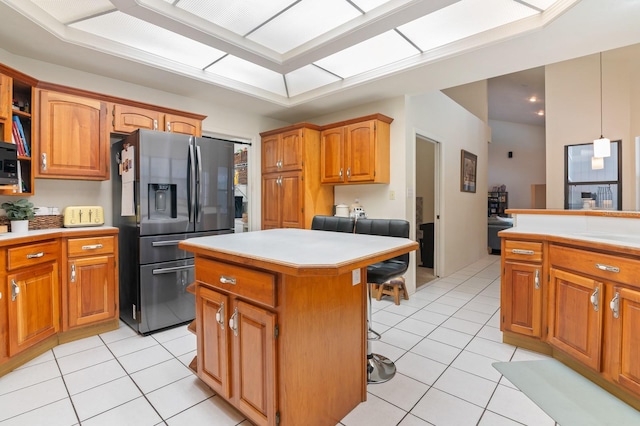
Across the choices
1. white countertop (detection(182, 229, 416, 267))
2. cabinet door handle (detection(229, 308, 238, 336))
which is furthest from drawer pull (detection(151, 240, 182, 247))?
cabinet door handle (detection(229, 308, 238, 336))

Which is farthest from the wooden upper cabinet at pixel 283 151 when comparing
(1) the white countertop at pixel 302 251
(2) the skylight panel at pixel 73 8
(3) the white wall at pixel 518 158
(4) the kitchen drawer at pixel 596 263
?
(3) the white wall at pixel 518 158

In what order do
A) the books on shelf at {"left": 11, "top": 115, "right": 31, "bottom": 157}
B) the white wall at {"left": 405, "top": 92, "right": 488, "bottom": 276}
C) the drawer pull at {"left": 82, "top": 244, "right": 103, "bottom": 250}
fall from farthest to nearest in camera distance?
the white wall at {"left": 405, "top": 92, "right": 488, "bottom": 276} → the drawer pull at {"left": 82, "top": 244, "right": 103, "bottom": 250} → the books on shelf at {"left": 11, "top": 115, "right": 31, "bottom": 157}

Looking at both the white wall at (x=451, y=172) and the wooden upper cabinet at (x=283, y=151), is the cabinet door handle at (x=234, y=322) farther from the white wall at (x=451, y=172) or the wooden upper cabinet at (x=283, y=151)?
the white wall at (x=451, y=172)

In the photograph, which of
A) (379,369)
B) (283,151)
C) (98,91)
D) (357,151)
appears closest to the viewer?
(379,369)

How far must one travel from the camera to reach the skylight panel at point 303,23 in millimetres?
2252

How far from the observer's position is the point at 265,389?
140 cm

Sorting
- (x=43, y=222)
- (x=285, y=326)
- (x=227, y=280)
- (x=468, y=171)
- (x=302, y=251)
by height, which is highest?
(x=468, y=171)

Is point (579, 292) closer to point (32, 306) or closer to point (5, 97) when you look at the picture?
point (32, 306)

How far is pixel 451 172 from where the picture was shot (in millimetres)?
4938

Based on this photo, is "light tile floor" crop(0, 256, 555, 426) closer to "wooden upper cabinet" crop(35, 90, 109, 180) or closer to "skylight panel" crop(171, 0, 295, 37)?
"wooden upper cabinet" crop(35, 90, 109, 180)

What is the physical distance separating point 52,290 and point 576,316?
151 inches

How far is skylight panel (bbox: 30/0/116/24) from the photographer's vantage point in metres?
2.13

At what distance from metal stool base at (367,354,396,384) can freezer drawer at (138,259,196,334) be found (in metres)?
1.83

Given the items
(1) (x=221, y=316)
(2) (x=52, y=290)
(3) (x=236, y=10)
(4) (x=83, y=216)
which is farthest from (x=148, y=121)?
(1) (x=221, y=316)
